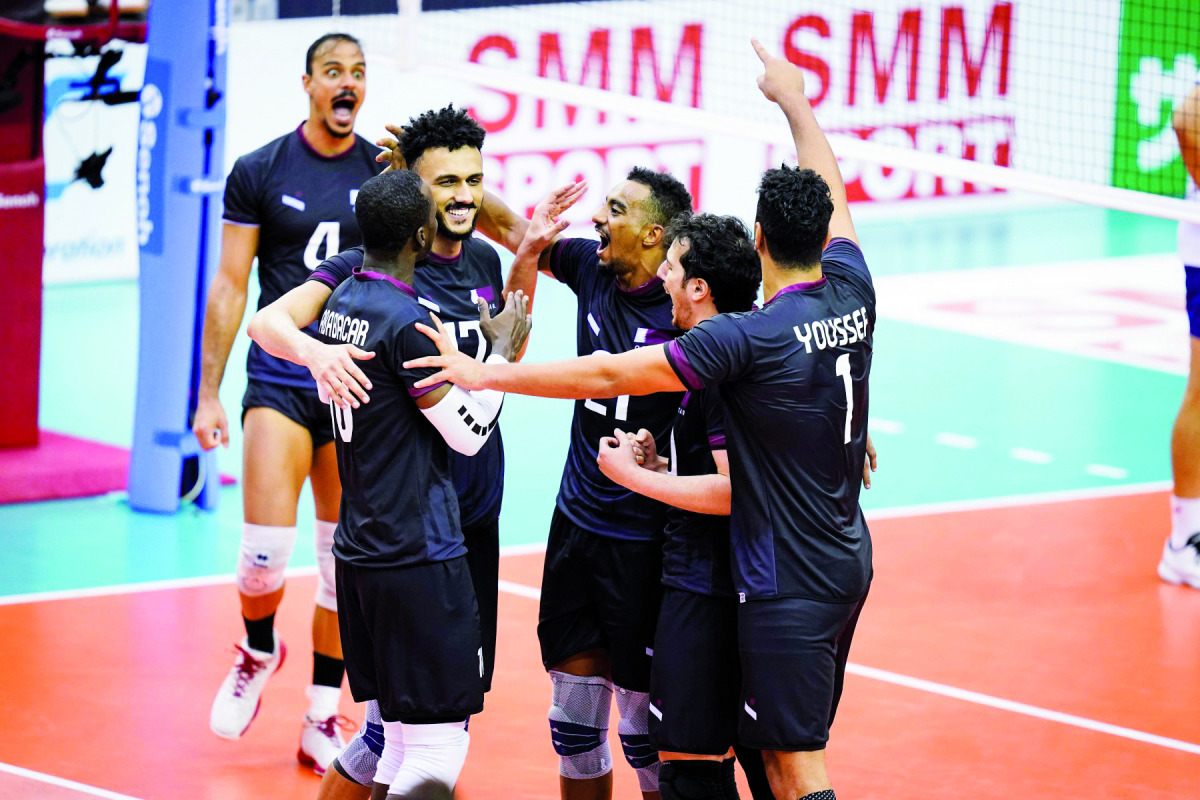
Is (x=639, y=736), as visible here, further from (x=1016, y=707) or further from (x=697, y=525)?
(x=1016, y=707)

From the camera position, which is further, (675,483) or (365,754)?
(365,754)

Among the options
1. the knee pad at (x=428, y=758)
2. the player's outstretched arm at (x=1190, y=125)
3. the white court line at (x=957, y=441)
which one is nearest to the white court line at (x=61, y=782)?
the knee pad at (x=428, y=758)

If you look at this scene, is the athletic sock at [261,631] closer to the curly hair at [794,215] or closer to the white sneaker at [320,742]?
the white sneaker at [320,742]

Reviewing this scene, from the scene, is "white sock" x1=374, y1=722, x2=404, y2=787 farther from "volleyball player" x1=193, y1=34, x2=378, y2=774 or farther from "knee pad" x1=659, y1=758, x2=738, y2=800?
"volleyball player" x1=193, y1=34, x2=378, y2=774

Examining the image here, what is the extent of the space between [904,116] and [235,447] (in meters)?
9.92

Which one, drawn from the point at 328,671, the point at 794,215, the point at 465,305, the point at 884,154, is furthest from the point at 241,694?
the point at 884,154

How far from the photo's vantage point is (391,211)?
4.69 metres

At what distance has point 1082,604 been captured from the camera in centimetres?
823

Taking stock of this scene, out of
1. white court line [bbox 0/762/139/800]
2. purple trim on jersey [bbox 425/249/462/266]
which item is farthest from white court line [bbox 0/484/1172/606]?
purple trim on jersey [bbox 425/249/462/266]

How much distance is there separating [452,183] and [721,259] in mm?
1003

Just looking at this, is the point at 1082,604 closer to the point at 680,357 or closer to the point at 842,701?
the point at 842,701

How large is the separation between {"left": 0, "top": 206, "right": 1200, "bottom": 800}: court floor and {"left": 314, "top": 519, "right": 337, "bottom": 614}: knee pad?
0.57 meters

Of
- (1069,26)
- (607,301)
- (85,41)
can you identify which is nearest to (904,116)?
(1069,26)

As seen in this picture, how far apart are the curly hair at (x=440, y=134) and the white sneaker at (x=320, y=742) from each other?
7.07 ft
